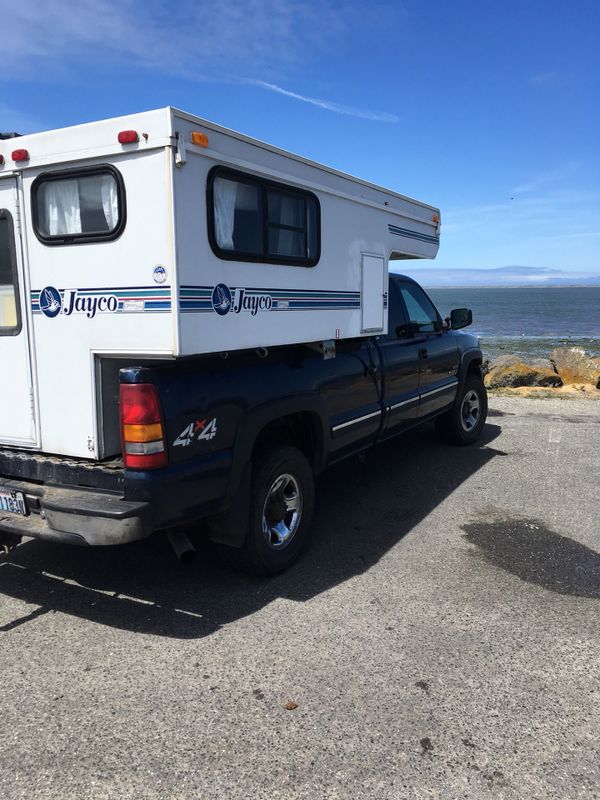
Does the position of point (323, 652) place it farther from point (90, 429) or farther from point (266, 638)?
point (90, 429)

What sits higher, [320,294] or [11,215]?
[11,215]

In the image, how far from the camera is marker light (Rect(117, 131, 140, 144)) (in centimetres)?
319

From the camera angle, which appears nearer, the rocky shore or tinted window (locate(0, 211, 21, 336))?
tinted window (locate(0, 211, 21, 336))

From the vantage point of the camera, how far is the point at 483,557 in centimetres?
447

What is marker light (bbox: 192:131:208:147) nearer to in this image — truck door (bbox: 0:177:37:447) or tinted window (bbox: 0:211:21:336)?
truck door (bbox: 0:177:37:447)

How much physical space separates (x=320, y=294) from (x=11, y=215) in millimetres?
2051

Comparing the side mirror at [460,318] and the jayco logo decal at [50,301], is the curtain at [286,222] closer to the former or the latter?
the jayco logo decal at [50,301]

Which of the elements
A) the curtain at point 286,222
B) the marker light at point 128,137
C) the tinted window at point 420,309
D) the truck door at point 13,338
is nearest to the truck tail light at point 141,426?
the truck door at point 13,338

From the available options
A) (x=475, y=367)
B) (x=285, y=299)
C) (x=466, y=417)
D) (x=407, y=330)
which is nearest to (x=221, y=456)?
(x=285, y=299)

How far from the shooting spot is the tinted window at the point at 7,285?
3.66 meters

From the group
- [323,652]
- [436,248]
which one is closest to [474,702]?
[323,652]

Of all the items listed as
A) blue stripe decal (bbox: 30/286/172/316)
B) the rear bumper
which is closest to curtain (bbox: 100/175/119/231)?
blue stripe decal (bbox: 30/286/172/316)

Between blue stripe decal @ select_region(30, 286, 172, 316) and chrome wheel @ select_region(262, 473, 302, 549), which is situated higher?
blue stripe decal @ select_region(30, 286, 172, 316)

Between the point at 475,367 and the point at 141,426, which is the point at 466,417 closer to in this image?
the point at 475,367
